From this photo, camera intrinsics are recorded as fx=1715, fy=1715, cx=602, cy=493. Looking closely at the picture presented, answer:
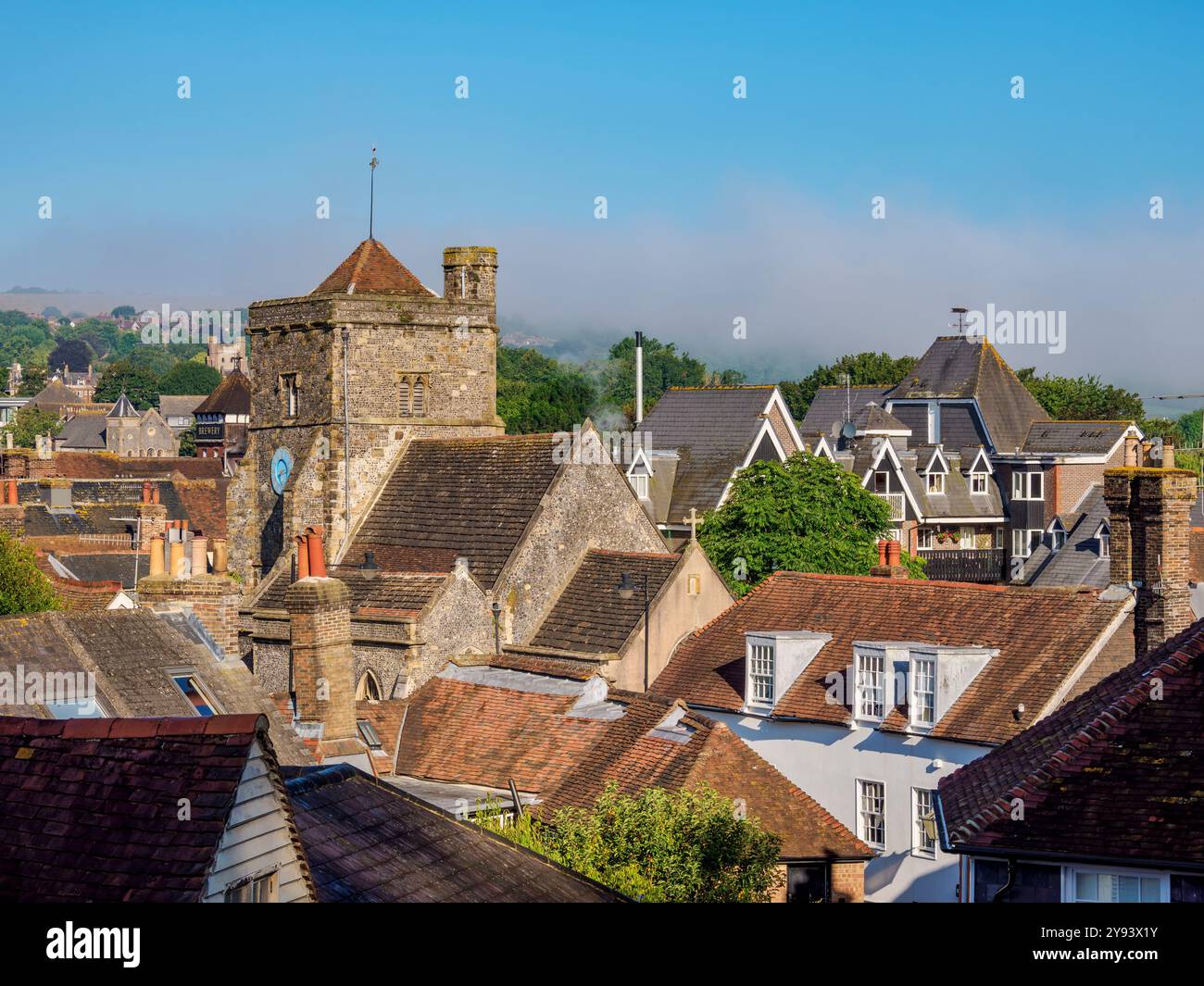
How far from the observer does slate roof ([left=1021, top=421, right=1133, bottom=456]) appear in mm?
85125

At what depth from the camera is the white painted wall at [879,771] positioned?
3077 centimetres

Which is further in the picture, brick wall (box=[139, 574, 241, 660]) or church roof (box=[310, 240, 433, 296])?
church roof (box=[310, 240, 433, 296])

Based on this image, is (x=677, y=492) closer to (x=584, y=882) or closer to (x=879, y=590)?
(x=879, y=590)

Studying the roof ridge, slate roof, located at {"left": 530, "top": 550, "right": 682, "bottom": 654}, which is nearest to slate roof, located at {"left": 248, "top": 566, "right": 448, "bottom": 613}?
slate roof, located at {"left": 530, "top": 550, "right": 682, "bottom": 654}

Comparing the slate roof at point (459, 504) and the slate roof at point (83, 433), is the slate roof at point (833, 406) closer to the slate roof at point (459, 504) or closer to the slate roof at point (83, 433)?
the slate roof at point (459, 504)

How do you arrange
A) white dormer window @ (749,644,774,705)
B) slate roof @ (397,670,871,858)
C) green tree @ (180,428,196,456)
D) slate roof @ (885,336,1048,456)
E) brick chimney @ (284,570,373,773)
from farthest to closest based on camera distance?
green tree @ (180,428,196,456) → slate roof @ (885,336,1048,456) → white dormer window @ (749,644,774,705) → slate roof @ (397,670,871,858) → brick chimney @ (284,570,373,773)

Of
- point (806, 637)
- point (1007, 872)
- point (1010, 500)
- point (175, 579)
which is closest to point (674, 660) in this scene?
point (806, 637)

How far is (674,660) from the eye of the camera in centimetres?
3947

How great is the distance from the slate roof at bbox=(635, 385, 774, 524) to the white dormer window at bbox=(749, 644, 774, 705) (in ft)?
93.0

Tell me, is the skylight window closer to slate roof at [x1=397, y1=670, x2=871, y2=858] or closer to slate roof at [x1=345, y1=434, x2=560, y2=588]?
slate roof at [x1=397, y1=670, x2=871, y2=858]

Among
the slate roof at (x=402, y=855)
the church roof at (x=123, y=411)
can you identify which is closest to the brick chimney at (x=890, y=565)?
the slate roof at (x=402, y=855)

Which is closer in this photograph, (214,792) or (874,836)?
(214,792)

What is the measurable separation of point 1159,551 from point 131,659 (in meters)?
18.3
